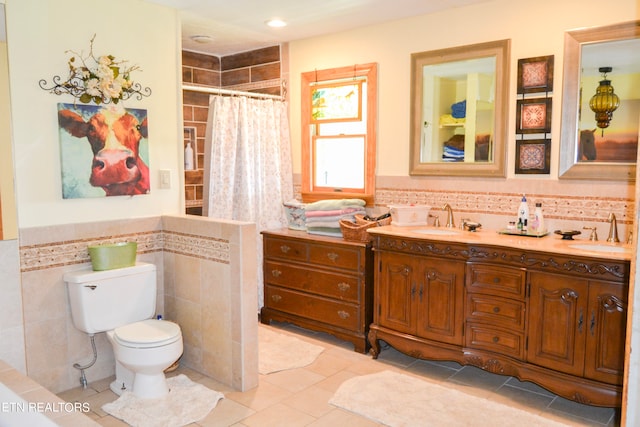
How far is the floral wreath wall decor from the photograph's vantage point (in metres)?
3.09

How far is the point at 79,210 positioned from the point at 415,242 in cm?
211

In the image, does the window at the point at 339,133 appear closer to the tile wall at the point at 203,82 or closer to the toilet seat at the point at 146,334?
the tile wall at the point at 203,82

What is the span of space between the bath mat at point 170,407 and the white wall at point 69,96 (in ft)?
3.74

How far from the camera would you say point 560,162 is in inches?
128

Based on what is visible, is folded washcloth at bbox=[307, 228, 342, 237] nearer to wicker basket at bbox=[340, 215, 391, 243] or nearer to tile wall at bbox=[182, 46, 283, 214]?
wicker basket at bbox=[340, 215, 391, 243]

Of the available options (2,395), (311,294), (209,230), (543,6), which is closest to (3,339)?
(2,395)

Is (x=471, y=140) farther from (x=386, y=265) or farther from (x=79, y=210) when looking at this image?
(x=79, y=210)

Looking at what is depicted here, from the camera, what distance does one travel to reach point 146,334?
298cm

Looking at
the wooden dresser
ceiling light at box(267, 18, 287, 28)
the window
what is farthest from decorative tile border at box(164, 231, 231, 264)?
ceiling light at box(267, 18, 287, 28)

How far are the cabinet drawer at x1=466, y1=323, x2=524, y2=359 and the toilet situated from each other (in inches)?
69.0

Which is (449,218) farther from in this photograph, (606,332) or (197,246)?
(197,246)

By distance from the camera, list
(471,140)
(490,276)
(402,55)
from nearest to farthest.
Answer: (490,276)
(471,140)
(402,55)

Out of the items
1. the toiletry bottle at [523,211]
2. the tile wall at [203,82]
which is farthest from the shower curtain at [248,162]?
the toiletry bottle at [523,211]

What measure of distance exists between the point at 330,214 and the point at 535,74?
172cm
